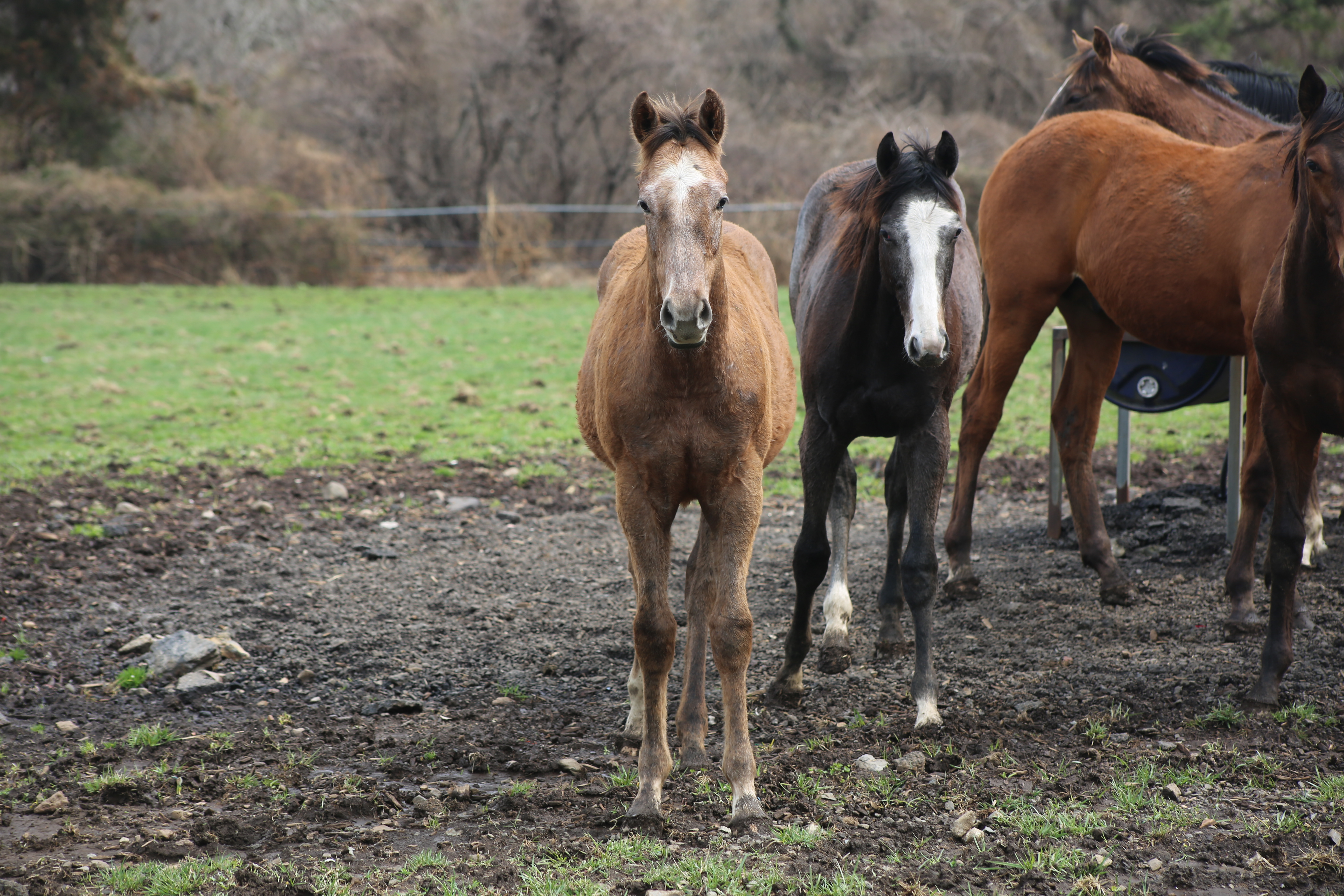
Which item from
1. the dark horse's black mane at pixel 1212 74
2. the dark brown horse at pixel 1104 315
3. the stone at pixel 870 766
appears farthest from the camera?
the dark horse's black mane at pixel 1212 74

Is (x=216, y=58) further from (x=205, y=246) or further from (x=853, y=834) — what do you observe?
(x=853, y=834)

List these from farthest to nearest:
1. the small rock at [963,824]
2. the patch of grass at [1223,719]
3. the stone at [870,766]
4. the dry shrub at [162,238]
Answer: the dry shrub at [162,238] → the patch of grass at [1223,719] → the stone at [870,766] → the small rock at [963,824]

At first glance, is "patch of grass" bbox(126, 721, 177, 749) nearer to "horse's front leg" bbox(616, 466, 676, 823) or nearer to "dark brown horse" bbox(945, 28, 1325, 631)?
"horse's front leg" bbox(616, 466, 676, 823)

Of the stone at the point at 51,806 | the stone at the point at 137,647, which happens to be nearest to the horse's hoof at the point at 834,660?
the stone at the point at 51,806

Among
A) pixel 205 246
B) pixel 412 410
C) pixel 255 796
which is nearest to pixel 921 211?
pixel 255 796

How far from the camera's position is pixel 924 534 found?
4180mm

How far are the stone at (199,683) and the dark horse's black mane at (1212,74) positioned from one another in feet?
19.4

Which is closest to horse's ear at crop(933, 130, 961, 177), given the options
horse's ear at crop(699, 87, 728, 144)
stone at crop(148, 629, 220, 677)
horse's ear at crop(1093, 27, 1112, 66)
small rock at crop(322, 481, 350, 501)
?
horse's ear at crop(699, 87, 728, 144)

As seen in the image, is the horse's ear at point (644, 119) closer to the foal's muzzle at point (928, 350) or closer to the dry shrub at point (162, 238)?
the foal's muzzle at point (928, 350)

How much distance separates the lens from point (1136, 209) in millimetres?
5336

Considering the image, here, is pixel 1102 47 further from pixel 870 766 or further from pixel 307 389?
pixel 307 389

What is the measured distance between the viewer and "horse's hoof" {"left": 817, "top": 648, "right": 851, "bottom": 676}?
4.67 meters

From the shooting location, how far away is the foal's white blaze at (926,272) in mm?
3475

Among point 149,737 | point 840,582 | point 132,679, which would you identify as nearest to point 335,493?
point 132,679
